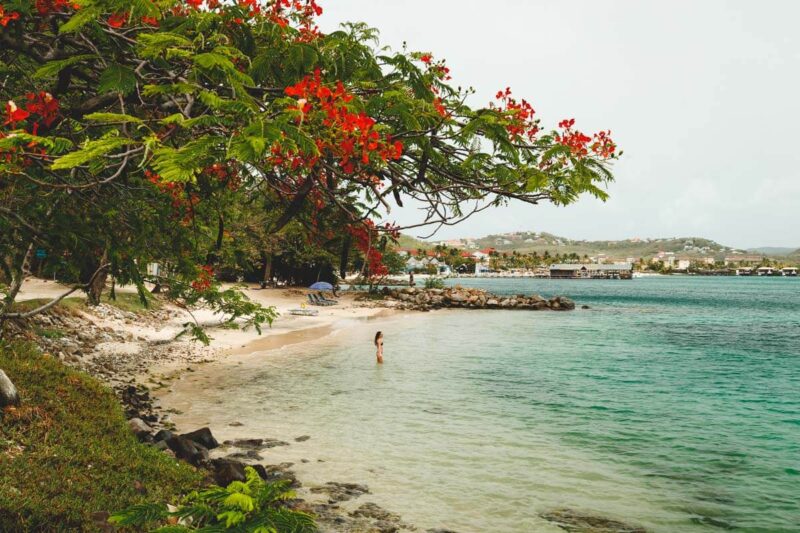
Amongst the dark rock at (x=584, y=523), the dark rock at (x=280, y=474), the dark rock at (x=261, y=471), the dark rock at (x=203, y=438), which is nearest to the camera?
the dark rock at (x=584, y=523)

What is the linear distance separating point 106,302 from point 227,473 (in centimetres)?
2227

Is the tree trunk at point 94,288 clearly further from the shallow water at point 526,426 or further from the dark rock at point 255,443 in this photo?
the dark rock at point 255,443

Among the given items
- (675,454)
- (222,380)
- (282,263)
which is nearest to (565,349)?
(675,454)

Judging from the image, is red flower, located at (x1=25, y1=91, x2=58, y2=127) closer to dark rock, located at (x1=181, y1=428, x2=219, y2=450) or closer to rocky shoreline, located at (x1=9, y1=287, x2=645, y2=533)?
rocky shoreline, located at (x1=9, y1=287, x2=645, y2=533)

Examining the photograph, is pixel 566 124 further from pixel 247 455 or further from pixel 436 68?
A: pixel 247 455

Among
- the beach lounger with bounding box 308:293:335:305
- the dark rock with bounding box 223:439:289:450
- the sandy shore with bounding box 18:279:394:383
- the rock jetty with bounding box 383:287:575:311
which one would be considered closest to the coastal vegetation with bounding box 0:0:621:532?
the dark rock with bounding box 223:439:289:450

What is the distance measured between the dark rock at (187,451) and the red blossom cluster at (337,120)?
7554mm

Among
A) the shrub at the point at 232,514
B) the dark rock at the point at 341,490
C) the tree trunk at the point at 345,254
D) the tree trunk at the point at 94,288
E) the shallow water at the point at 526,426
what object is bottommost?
the shallow water at the point at 526,426

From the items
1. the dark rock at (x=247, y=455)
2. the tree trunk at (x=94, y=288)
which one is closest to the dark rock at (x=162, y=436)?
the dark rock at (x=247, y=455)

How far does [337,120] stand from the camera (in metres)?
4.08

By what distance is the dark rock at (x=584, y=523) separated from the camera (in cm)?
918

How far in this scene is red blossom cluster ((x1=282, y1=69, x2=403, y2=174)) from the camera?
12.9 ft

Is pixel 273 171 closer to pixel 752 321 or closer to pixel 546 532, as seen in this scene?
pixel 546 532

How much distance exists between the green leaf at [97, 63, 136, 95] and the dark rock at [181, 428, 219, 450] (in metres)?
9.39
